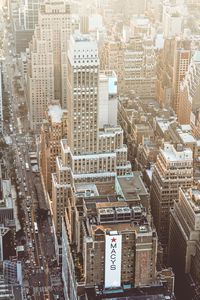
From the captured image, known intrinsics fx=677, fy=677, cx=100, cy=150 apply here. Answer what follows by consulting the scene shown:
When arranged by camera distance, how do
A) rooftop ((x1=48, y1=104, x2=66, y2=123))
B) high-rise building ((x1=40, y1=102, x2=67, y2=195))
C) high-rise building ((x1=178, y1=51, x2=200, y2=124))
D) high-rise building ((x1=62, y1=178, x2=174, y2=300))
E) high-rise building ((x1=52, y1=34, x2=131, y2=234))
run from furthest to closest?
high-rise building ((x1=178, y1=51, x2=200, y2=124)) < rooftop ((x1=48, y1=104, x2=66, y2=123)) < high-rise building ((x1=40, y1=102, x2=67, y2=195)) < high-rise building ((x1=52, y1=34, x2=131, y2=234)) < high-rise building ((x1=62, y1=178, x2=174, y2=300))

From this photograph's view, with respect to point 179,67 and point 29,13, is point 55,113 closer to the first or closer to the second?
point 179,67

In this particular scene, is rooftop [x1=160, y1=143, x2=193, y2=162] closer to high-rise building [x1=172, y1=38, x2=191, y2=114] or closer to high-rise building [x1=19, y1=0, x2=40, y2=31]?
high-rise building [x1=172, y1=38, x2=191, y2=114]

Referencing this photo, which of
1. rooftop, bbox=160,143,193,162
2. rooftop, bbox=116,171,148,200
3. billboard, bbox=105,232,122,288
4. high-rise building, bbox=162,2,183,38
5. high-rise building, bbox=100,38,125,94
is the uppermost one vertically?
high-rise building, bbox=162,2,183,38

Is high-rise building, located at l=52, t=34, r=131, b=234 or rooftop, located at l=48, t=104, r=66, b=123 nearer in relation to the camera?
high-rise building, located at l=52, t=34, r=131, b=234

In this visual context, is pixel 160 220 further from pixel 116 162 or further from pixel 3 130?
pixel 3 130

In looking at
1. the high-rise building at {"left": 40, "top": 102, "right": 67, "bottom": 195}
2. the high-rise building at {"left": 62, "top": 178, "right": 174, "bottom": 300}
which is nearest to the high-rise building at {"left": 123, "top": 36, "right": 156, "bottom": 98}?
the high-rise building at {"left": 40, "top": 102, "right": 67, "bottom": 195}

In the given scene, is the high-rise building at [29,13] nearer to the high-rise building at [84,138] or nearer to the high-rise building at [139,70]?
the high-rise building at [139,70]
